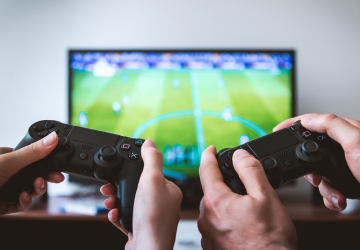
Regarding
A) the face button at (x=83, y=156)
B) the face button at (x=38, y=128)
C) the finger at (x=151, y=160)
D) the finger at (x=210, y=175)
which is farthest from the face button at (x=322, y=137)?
the face button at (x=38, y=128)

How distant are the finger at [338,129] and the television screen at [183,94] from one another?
673mm

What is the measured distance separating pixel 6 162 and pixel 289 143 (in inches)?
22.3

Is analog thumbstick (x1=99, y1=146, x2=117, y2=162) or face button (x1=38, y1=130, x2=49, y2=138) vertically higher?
face button (x1=38, y1=130, x2=49, y2=138)

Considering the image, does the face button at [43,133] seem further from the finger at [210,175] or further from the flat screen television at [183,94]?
the flat screen television at [183,94]

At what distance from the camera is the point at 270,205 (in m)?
0.40

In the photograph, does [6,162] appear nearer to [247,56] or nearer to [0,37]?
[247,56]

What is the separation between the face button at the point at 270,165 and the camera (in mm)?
455

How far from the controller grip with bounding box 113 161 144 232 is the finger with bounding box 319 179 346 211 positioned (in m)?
0.45

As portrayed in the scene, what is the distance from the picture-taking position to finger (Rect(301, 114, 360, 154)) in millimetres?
476

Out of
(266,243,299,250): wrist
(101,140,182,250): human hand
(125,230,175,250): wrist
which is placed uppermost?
(101,140,182,250): human hand

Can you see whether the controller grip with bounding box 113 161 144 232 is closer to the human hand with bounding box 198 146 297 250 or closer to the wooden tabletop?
the human hand with bounding box 198 146 297 250

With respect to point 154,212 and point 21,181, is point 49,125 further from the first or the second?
point 154,212

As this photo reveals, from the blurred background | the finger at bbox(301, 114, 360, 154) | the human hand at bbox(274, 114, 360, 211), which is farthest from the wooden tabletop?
the finger at bbox(301, 114, 360, 154)

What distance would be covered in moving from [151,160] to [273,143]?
26 cm
